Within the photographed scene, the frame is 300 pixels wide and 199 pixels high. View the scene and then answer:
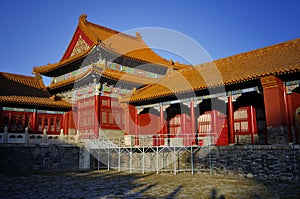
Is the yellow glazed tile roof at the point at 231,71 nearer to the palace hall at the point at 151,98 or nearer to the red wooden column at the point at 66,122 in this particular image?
the palace hall at the point at 151,98

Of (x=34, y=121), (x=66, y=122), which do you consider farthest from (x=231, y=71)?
(x=34, y=121)

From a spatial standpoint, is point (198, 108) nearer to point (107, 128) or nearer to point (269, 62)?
point (269, 62)

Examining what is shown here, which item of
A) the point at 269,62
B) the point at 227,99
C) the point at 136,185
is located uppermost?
the point at 269,62

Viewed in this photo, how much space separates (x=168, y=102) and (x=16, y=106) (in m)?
10.9

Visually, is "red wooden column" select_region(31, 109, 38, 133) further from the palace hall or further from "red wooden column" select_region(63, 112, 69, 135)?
"red wooden column" select_region(63, 112, 69, 135)

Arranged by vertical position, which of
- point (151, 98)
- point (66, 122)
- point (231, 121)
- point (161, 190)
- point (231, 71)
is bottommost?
point (161, 190)

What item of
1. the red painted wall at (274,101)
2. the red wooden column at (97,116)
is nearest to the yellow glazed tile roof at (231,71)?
the red painted wall at (274,101)

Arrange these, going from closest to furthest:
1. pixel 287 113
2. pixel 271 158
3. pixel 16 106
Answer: pixel 271 158, pixel 287 113, pixel 16 106

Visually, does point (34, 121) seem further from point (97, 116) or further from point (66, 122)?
point (97, 116)

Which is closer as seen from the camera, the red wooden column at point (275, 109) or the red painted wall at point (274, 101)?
the red wooden column at point (275, 109)

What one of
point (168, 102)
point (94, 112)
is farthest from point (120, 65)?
point (168, 102)

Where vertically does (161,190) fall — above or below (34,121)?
below

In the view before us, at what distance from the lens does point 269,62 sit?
48.8 ft

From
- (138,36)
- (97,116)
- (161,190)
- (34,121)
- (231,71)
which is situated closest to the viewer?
(161,190)
